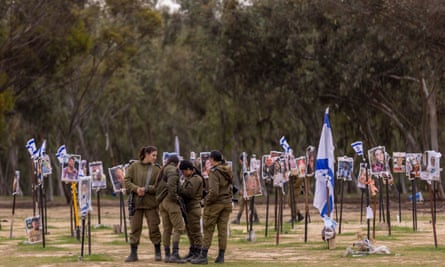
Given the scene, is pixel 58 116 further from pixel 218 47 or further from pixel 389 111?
pixel 389 111

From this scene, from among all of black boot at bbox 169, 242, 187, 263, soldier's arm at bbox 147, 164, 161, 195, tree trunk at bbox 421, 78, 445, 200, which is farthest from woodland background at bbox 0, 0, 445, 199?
black boot at bbox 169, 242, 187, 263

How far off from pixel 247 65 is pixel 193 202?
30.4 metres

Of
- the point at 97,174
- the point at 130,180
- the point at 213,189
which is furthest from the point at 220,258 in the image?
the point at 97,174

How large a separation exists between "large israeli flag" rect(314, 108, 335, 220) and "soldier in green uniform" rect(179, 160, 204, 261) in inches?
105

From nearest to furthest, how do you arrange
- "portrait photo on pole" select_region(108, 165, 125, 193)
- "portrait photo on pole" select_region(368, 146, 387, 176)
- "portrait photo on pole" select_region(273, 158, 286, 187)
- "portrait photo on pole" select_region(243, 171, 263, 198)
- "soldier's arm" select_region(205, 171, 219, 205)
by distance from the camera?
1. "soldier's arm" select_region(205, 171, 219, 205)
2. "portrait photo on pole" select_region(243, 171, 263, 198)
3. "portrait photo on pole" select_region(368, 146, 387, 176)
4. "portrait photo on pole" select_region(273, 158, 286, 187)
5. "portrait photo on pole" select_region(108, 165, 125, 193)

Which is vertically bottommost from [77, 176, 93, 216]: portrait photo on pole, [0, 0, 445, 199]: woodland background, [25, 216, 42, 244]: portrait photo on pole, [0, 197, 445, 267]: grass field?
[0, 197, 445, 267]: grass field

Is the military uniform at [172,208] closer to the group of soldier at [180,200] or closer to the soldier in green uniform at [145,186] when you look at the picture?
the group of soldier at [180,200]

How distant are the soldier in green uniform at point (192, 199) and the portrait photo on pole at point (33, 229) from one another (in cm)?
549

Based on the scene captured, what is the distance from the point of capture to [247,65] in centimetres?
4612

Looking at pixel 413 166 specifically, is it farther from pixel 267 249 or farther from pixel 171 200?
pixel 171 200

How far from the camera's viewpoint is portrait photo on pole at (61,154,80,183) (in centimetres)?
1934

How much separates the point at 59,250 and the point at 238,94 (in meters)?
34.0

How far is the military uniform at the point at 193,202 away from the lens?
52.2 ft

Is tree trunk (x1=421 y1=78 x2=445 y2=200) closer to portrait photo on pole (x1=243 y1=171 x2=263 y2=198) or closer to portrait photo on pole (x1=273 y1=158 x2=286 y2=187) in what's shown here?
portrait photo on pole (x1=273 y1=158 x2=286 y2=187)
